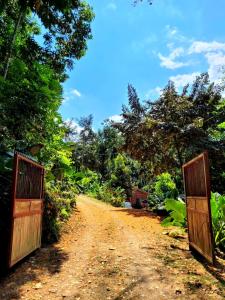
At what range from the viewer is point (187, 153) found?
1438cm

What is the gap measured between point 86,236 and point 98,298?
5.00m

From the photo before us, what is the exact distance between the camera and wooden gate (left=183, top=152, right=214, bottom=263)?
238 inches

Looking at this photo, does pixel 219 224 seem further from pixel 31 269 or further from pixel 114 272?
pixel 31 269

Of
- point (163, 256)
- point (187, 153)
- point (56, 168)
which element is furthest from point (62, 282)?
point (187, 153)

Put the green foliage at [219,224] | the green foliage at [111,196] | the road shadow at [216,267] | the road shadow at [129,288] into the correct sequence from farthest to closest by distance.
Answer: the green foliage at [111,196] → the green foliage at [219,224] → the road shadow at [216,267] → the road shadow at [129,288]

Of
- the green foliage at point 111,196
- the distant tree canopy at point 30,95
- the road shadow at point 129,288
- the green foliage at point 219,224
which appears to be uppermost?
the distant tree canopy at point 30,95

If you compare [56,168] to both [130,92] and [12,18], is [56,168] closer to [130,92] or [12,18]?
[12,18]

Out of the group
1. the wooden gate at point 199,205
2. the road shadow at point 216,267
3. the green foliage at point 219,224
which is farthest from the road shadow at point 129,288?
the green foliage at point 219,224

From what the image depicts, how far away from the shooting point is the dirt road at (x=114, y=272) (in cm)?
485

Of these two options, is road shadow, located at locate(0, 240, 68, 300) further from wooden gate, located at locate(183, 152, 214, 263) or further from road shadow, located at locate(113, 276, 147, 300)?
wooden gate, located at locate(183, 152, 214, 263)

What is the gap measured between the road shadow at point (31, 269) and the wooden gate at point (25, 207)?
7.8 inches

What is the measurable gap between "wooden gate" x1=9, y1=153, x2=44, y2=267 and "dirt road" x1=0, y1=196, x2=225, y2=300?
37 cm

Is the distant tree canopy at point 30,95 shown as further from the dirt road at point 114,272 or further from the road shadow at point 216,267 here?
the road shadow at point 216,267

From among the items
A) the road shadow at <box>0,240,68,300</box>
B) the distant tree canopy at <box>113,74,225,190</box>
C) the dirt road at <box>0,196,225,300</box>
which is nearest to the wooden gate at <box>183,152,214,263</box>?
the dirt road at <box>0,196,225,300</box>
